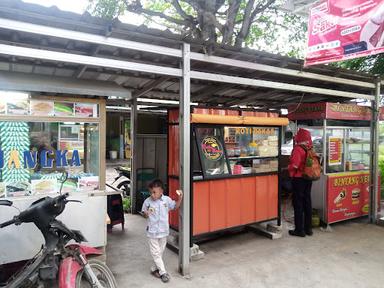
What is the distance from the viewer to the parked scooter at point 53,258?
110 inches

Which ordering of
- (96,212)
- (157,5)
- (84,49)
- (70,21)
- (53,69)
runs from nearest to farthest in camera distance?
(70,21)
(84,49)
(96,212)
(53,69)
(157,5)

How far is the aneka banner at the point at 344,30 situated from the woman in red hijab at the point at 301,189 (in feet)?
4.88

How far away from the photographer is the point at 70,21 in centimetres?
303

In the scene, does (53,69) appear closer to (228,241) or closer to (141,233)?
(141,233)

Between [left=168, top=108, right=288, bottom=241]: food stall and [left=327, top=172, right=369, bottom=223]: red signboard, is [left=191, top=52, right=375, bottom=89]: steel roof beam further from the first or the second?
[left=327, top=172, right=369, bottom=223]: red signboard

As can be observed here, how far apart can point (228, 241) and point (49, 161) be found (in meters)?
3.00

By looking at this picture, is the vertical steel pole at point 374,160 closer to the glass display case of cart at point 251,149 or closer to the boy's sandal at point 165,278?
the glass display case of cart at point 251,149

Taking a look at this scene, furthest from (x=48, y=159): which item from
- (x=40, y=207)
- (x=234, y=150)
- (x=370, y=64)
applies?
(x=370, y=64)

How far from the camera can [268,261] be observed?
4418 mm

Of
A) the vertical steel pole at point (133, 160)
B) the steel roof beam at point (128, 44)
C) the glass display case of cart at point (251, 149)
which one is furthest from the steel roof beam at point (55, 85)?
the vertical steel pole at point (133, 160)

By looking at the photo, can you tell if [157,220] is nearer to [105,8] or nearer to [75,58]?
[75,58]

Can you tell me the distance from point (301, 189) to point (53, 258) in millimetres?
3990

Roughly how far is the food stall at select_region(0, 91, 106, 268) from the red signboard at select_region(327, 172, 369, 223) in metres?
4.10

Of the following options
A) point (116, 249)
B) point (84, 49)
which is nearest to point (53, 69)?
point (84, 49)
